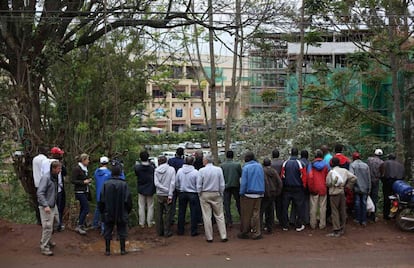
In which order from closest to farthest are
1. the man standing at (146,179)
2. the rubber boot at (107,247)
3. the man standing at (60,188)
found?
1. the rubber boot at (107,247)
2. the man standing at (60,188)
3. the man standing at (146,179)

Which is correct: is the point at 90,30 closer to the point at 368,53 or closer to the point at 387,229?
the point at 368,53

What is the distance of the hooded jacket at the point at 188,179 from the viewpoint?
977 centimetres

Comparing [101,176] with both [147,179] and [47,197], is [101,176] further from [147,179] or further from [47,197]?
[47,197]

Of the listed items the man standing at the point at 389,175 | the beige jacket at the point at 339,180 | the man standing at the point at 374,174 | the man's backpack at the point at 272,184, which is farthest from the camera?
the man standing at the point at 374,174

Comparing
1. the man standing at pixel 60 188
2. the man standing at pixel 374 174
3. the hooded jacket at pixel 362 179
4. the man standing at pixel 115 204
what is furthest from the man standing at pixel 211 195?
the man standing at pixel 374 174

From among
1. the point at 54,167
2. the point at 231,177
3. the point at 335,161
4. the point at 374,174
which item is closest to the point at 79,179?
the point at 54,167

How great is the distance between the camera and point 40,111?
1281cm

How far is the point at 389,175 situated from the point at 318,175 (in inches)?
67.4

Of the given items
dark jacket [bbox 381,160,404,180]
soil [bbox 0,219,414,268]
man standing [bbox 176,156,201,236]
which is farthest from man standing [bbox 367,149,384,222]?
man standing [bbox 176,156,201,236]

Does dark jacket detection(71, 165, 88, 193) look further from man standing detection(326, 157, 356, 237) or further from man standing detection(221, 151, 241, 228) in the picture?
man standing detection(326, 157, 356, 237)

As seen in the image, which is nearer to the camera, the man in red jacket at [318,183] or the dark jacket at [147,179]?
the man in red jacket at [318,183]

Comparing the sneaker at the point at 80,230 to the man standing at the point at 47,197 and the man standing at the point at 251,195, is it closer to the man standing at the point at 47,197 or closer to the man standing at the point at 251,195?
the man standing at the point at 47,197

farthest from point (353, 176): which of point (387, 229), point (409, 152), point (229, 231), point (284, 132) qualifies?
point (409, 152)

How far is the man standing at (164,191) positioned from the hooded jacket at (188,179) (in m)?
0.16
